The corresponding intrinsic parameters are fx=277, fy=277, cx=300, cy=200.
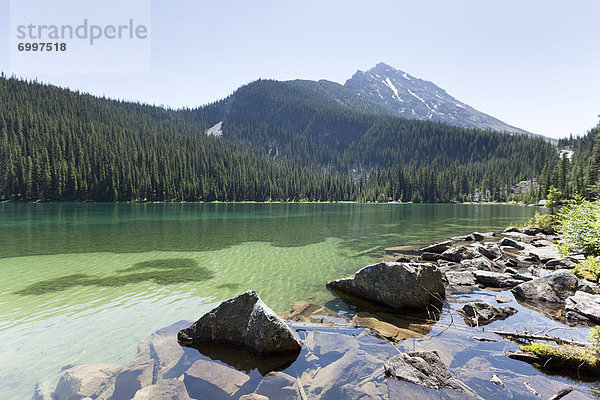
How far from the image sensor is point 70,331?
9.41 m

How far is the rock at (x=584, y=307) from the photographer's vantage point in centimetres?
868

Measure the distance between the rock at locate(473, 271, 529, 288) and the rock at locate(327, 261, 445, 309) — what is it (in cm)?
396

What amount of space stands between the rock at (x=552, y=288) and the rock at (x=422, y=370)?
26.1ft

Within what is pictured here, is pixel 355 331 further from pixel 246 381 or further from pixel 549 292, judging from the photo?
pixel 549 292

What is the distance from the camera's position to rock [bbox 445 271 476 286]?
46.3 ft

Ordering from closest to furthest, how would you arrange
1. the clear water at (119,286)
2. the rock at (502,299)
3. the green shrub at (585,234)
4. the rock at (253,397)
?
the rock at (253,397) → the clear water at (119,286) → the rock at (502,299) → the green shrub at (585,234)

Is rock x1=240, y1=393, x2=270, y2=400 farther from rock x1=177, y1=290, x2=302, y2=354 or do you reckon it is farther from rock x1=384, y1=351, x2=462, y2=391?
rock x1=384, y1=351, x2=462, y2=391

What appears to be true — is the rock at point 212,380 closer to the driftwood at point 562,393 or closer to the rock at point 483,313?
the driftwood at point 562,393

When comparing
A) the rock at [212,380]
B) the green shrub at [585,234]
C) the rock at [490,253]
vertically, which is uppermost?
the green shrub at [585,234]

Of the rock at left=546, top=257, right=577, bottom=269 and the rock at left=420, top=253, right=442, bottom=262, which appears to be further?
the rock at left=420, top=253, right=442, bottom=262

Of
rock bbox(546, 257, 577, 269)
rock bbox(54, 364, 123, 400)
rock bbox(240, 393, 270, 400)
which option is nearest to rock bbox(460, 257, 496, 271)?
rock bbox(546, 257, 577, 269)

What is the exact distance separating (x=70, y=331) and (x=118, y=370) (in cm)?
411

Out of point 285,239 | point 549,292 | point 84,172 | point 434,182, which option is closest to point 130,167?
point 84,172

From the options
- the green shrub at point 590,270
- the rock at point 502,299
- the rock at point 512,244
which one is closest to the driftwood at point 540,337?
the rock at point 502,299
